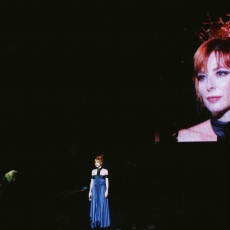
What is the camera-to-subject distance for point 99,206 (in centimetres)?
502

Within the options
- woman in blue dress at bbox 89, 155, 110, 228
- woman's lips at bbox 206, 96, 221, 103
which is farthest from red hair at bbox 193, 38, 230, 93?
woman in blue dress at bbox 89, 155, 110, 228

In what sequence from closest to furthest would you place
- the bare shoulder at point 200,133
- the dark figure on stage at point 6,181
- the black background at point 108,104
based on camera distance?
the dark figure on stage at point 6,181 < the bare shoulder at point 200,133 < the black background at point 108,104

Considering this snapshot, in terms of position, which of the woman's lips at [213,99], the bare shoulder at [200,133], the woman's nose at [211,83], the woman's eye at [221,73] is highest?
the woman's eye at [221,73]

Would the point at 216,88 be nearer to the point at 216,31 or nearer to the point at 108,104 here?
the point at 216,31

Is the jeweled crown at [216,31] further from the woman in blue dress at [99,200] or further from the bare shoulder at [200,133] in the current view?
the woman in blue dress at [99,200]

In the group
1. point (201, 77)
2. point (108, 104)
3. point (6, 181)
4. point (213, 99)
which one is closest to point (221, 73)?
point (201, 77)

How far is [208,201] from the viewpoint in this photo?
6.33m

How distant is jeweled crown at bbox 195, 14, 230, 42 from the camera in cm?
565

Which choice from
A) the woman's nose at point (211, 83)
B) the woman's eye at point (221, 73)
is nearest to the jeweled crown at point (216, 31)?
Answer: the woman's eye at point (221, 73)

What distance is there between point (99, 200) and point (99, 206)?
90 mm

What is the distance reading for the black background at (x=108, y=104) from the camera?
6180mm

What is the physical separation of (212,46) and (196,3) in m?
0.91

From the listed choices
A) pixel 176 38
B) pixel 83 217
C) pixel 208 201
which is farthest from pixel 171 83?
pixel 83 217

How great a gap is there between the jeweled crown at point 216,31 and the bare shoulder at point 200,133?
58.4 inches
